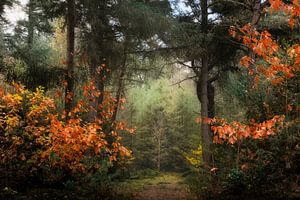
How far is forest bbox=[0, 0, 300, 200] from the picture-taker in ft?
21.9

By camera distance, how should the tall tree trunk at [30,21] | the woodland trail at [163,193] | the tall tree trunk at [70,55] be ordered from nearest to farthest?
the tall tree trunk at [70,55] → the tall tree trunk at [30,21] → the woodland trail at [163,193]

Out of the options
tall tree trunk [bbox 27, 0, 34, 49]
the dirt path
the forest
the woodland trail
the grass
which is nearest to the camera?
the forest

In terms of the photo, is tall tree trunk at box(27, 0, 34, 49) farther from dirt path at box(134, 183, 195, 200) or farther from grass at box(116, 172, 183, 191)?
grass at box(116, 172, 183, 191)

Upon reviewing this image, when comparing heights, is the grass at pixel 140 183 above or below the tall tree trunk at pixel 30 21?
below

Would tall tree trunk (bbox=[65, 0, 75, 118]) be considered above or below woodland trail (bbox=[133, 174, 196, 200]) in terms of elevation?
above

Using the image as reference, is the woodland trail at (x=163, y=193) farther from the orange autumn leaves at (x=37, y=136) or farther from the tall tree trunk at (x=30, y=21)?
the tall tree trunk at (x=30, y=21)

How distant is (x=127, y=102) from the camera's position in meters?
11.7

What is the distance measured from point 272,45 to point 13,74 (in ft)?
24.9

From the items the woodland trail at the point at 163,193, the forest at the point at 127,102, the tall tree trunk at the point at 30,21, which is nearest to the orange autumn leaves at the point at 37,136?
the forest at the point at 127,102

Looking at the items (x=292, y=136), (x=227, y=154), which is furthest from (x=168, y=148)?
(x=292, y=136)

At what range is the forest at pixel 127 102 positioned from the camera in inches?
262

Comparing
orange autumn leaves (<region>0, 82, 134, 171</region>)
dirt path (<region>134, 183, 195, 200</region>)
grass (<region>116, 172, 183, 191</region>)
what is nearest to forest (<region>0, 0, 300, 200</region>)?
orange autumn leaves (<region>0, 82, 134, 171</region>)

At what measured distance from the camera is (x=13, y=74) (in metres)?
9.37

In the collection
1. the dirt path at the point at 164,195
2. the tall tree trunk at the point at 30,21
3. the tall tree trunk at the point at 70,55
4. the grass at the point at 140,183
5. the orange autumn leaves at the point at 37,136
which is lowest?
the grass at the point at 140,183
